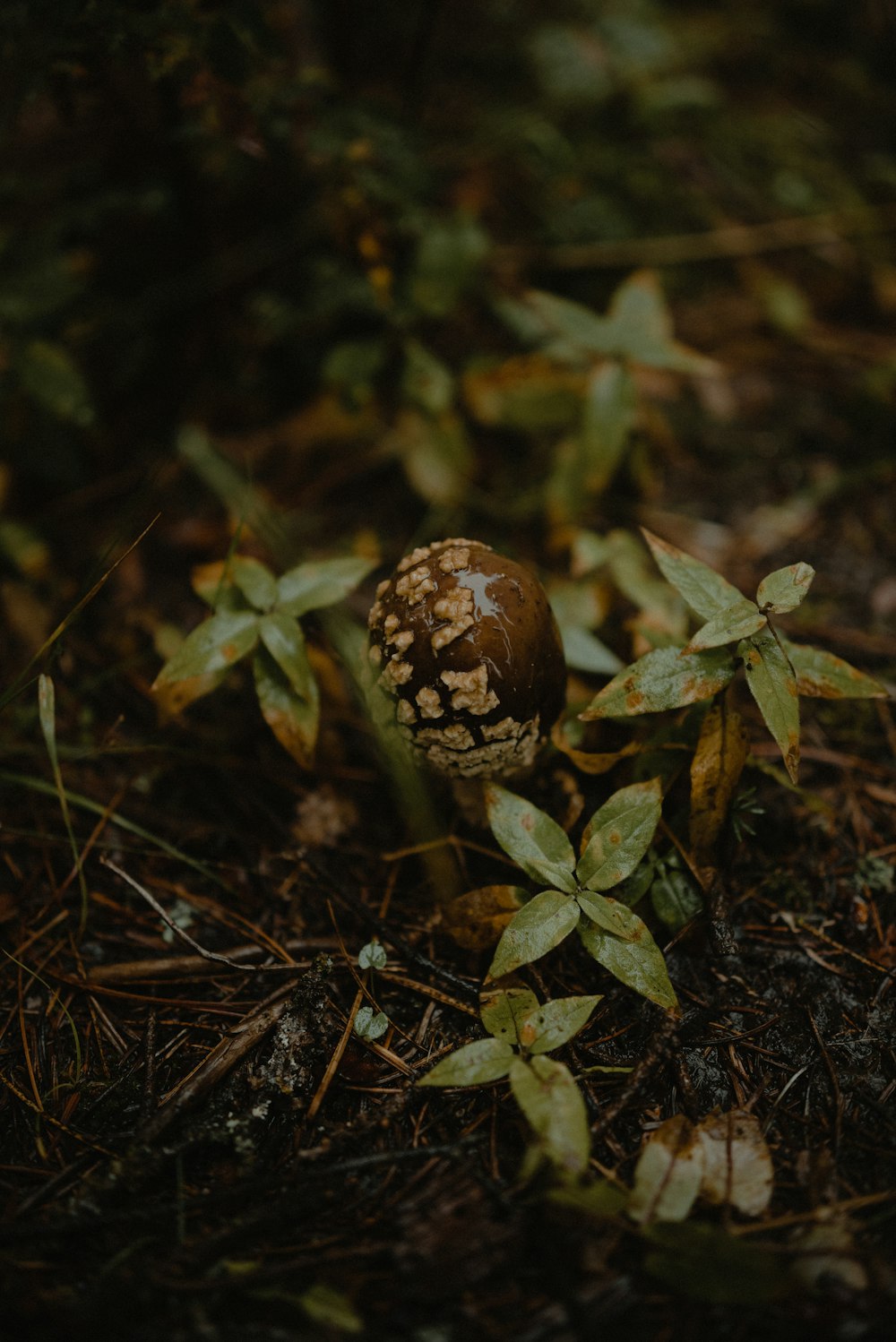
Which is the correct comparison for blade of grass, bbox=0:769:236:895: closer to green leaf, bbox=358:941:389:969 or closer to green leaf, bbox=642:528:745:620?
green leaf, bbox=358:941:389:969

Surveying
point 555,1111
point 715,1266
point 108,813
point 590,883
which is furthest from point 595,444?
point 715,1266

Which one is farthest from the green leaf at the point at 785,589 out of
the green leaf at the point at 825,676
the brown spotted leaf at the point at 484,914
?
the brown spotted leaf at the point at 484,914

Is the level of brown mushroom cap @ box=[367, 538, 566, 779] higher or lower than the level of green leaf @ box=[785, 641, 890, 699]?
higher

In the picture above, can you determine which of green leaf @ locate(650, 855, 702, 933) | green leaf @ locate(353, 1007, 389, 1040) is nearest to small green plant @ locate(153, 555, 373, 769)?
green leaf @ locate(353, 1007, 389, 1040)

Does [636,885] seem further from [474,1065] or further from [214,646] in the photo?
[214,646]

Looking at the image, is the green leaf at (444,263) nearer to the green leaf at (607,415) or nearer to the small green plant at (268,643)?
the green leaf at (607,415)

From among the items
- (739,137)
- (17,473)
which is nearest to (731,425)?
(739,137)
